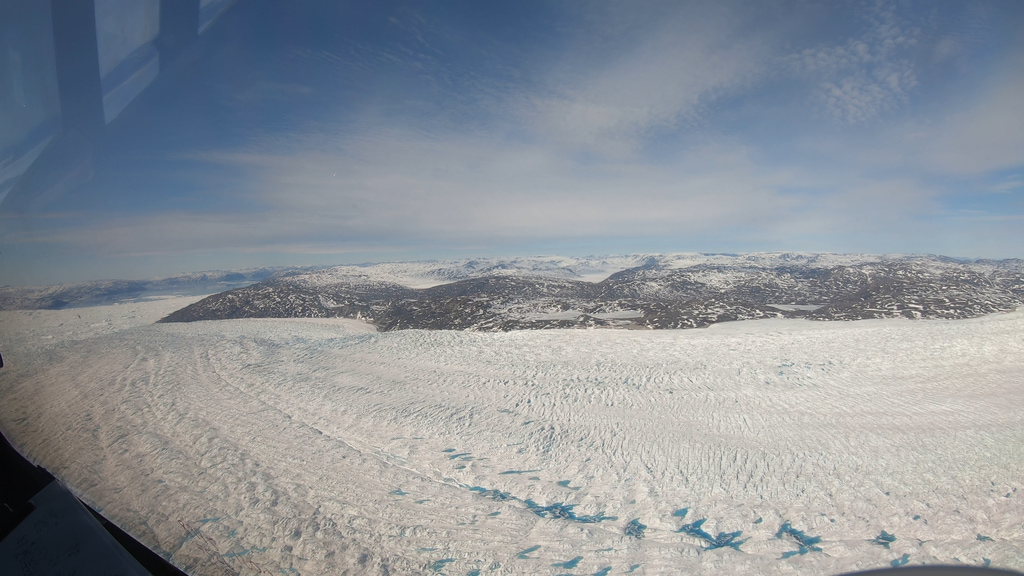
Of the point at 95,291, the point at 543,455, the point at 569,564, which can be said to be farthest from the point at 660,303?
the point at 95,291

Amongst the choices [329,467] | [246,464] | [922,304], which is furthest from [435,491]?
[922,304]

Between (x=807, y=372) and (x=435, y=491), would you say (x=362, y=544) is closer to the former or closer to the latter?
(x=435, y=491)

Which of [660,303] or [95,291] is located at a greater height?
[95,291]

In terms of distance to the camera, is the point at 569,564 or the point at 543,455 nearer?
the point at 569,564

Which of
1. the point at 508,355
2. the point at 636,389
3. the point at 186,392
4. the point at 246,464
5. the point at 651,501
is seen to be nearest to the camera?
the point at 651,501

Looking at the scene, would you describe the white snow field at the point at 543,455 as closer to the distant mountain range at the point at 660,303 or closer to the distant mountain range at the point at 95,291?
the distant mountain range at the point at 95,291

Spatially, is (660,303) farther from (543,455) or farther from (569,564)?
(569,564)

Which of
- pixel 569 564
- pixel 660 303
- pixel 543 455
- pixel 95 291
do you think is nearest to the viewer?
pixel 569 564

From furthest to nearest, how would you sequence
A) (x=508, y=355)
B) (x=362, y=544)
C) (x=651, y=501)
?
(x=508, y=355) < (x=651, y=501) < (x=362, y=544)

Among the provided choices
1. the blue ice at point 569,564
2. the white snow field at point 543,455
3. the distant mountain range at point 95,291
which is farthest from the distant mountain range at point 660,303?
the blue ice at point 569,564
